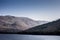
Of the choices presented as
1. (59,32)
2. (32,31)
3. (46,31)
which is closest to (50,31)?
(46,31)

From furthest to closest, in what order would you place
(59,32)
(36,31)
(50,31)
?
(36,31) → (50,31) → (59,32)

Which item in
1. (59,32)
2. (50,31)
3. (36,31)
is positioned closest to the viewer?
(59,32)

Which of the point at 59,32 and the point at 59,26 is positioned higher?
the point at 59,26

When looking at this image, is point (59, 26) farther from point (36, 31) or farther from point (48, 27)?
point (36, 31)

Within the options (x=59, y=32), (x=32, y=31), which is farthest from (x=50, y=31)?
(x=32, y=31)

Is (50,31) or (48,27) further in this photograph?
(48,27)

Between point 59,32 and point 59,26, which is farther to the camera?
point 59,26

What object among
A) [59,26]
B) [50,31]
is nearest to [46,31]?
[50,31]

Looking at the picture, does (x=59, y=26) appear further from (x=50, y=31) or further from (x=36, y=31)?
(x=36, y=31)
